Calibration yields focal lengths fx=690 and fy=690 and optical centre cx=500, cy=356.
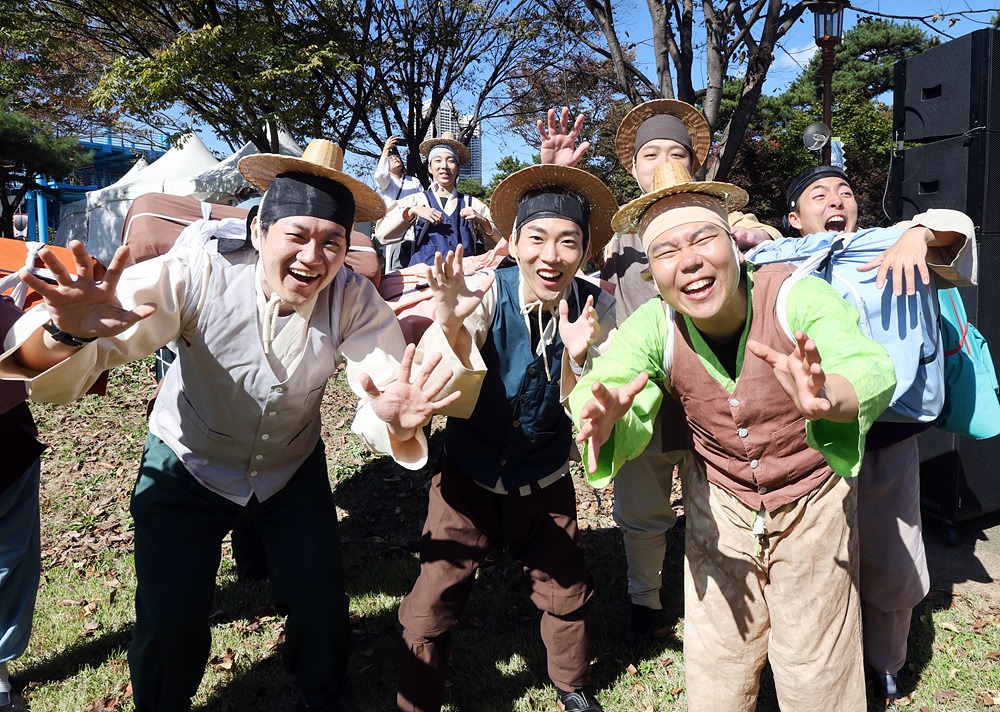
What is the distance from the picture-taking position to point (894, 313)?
8.43 ft

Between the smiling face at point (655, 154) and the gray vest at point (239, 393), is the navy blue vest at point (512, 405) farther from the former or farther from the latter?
the smiling face at point (655, 154)

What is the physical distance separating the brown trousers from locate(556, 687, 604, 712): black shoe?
3 cm

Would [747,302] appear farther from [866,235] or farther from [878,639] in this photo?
[878,639]

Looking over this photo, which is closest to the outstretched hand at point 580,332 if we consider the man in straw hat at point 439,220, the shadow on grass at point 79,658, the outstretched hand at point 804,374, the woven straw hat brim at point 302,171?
the outstretched hand at point 804,374

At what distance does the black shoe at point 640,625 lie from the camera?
328 centimetres

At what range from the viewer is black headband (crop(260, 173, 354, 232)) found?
2.30 m

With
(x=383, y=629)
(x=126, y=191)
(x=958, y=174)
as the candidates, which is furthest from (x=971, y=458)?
(x=126, y=191)

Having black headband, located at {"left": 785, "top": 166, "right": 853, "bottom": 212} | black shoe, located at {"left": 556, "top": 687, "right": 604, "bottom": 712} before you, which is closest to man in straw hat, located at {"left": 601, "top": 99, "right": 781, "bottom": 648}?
black headband, located at {"left": 785, "top": 166, "right": 853, "bottom": 212}

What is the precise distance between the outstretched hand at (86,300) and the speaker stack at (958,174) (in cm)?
432

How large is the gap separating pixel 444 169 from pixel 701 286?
3.45 meters

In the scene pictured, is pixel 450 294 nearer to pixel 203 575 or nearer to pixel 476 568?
pixel 476 568

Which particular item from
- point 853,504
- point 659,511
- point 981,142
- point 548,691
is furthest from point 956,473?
point 548,691

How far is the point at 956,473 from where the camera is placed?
4.14m

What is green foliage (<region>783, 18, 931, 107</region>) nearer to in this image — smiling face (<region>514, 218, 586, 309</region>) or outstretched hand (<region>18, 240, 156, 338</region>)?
smiling face (<region>514, 218, 586, 309</region>)
